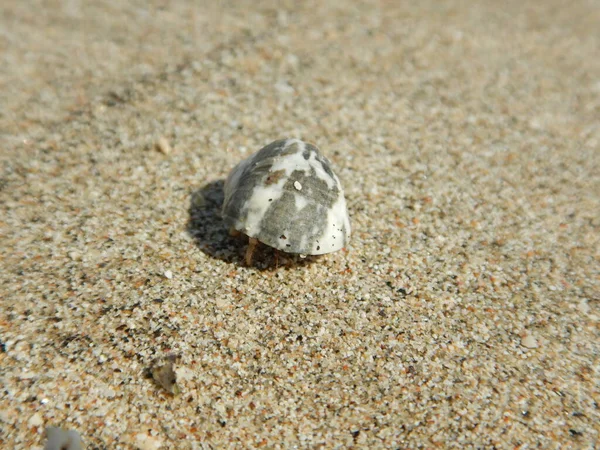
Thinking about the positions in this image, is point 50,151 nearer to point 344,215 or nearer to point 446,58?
point 344,215

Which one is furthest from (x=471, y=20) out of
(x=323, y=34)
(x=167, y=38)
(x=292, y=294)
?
(x=292, y=294)

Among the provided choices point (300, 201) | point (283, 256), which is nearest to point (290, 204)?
point (300, 201)

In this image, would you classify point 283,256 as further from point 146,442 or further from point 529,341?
point 529,341

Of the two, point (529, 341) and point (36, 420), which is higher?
point (529, 341)

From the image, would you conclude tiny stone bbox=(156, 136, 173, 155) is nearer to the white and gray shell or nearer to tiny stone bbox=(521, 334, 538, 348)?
the white and gray shell

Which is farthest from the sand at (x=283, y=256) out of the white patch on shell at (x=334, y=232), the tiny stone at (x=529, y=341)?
the white patch on shell at (x=334, y=232)

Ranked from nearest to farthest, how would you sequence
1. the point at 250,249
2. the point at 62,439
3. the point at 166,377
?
the point at 62,439 < the point at 166,377 < the point at 250,249

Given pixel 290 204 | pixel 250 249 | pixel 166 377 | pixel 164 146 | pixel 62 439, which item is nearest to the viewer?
pixel 62 439
